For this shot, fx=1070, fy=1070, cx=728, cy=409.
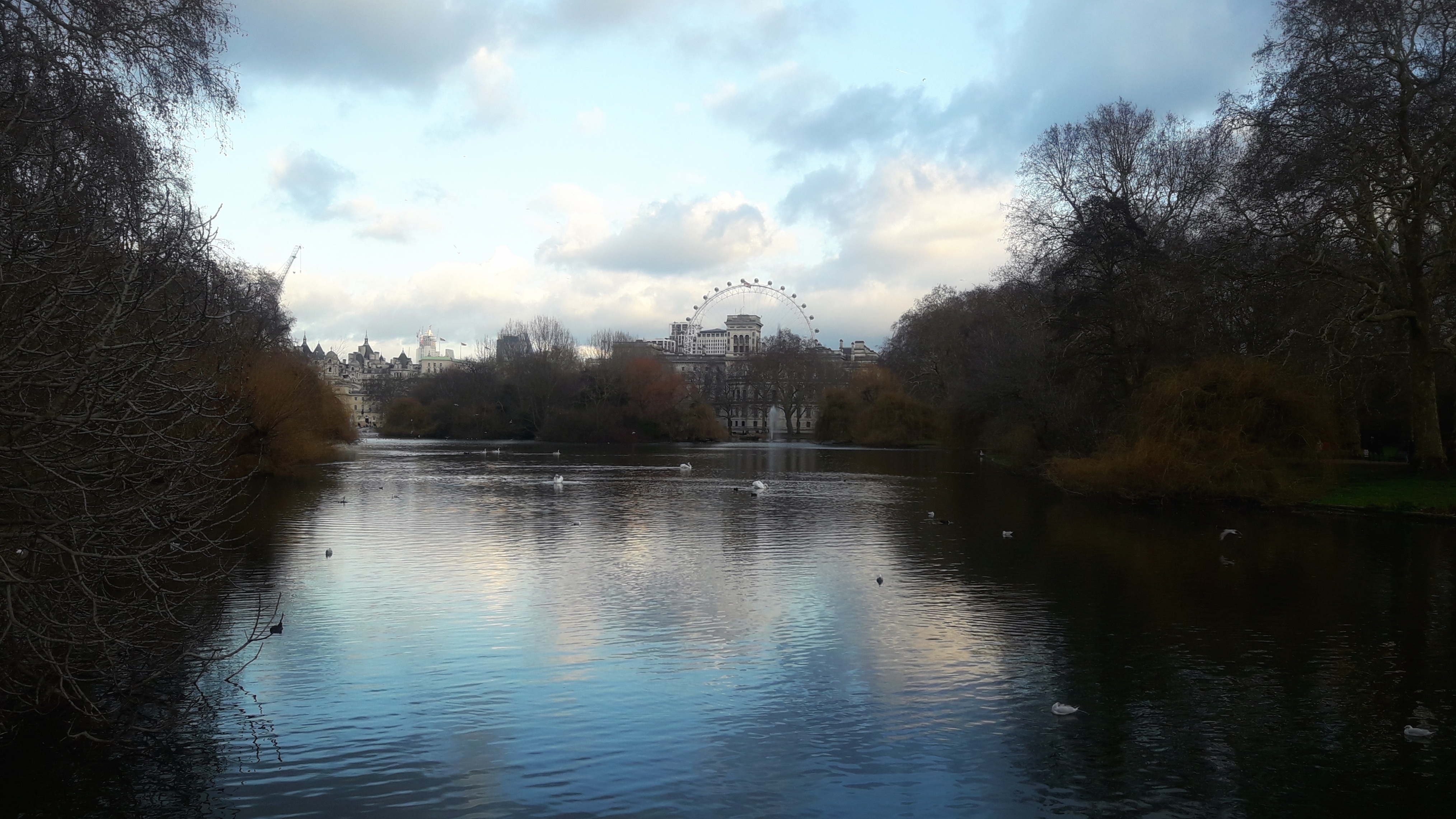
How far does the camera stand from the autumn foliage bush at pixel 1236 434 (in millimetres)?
28625

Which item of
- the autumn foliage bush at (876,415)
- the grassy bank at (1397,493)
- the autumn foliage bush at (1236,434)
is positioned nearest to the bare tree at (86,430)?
the autumn foliage bush at (1236,434)

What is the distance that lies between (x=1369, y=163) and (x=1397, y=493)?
854 centimetres

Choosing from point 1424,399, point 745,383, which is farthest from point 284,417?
point 745,383

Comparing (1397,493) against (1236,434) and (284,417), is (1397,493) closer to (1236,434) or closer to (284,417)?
(1236,434)

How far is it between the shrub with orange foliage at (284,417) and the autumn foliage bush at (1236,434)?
25702 millimetres

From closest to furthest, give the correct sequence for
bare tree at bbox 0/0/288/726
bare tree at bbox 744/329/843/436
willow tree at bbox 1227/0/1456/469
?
bare tree at bbox 0/0/288/726 < willow tree at bbox 1227/0/1456/469 < bare tree at bbox 744/329/843/436

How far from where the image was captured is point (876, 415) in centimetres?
7969

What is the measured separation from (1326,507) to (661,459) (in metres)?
36.8

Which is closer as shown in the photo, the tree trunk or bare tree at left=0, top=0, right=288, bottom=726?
bare tree at left=0, top=0, right=288, bottom=726

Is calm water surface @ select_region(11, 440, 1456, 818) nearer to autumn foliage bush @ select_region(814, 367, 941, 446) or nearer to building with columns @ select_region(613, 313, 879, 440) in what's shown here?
autumn foliage bush @ select_region(814, 367, 941, 446)

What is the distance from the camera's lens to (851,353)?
18438 cm

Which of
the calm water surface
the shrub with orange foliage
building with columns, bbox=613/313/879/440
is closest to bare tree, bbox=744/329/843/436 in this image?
building with columns, bbox=613/313/879/440

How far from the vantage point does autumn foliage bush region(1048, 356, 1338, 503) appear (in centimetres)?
2862

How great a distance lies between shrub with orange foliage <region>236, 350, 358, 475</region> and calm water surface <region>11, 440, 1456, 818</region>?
15.5 meters
